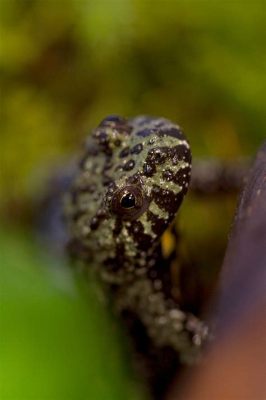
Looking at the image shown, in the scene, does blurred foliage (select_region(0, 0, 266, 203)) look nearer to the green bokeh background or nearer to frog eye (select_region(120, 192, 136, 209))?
the green bokeh background

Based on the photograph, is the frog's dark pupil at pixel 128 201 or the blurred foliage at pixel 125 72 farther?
the blurred foliage at pixel 125 72

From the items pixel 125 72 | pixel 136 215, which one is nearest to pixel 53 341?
pixel 136 215

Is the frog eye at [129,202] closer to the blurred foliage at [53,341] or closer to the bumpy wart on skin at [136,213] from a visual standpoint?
the bumpy wart on skin at [136,213]

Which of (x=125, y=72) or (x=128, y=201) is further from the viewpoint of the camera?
(x=125, y=72)

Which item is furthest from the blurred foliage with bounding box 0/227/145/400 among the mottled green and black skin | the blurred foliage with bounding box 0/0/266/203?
the blurred foliage with bounding box 0/0/266/203

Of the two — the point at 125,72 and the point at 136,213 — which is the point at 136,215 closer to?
the point at 136,213

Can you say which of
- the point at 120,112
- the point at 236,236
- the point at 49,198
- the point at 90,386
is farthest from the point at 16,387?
the point at 120,112

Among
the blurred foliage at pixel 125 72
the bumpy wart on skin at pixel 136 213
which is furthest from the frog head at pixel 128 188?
the blurred foliage at pixel 125 72

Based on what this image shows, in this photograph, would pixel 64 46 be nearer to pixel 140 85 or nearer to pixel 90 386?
pixel 140 85

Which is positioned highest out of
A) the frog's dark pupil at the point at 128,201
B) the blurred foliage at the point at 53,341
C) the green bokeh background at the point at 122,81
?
the green bokeh background at the point at 122,81
